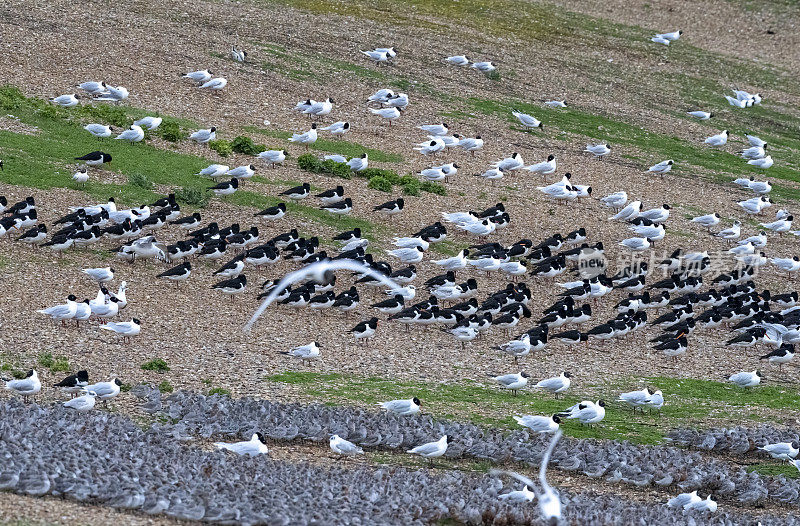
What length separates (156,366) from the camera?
64.4 feet

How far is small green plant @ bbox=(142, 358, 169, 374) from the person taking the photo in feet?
64.2

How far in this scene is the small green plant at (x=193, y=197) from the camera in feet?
91.2

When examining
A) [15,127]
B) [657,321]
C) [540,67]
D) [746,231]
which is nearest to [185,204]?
[15,127]

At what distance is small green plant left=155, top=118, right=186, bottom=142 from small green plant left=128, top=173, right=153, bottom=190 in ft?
9.27

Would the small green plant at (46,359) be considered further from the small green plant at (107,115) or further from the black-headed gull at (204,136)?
the small green plant at (107,115)

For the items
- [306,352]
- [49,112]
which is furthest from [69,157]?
[306,352]

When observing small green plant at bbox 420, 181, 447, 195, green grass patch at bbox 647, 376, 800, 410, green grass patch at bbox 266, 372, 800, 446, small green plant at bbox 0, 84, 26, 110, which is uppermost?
small green plant at bbox 0, 84, 26, 110

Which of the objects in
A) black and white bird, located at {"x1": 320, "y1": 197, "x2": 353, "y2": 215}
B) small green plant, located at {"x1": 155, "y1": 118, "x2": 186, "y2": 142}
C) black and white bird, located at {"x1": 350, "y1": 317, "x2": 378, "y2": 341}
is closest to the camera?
black and white bird, located at {"x1": 350, "y1": 317, "x2": 378, "y2": 341}

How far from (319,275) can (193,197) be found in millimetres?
9698

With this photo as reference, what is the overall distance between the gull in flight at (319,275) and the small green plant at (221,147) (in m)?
7.09

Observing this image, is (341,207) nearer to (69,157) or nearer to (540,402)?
(69,157)

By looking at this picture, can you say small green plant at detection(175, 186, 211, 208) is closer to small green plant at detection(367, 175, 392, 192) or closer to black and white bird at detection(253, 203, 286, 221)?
black and white bird at detection(253, 203, 286, 221)

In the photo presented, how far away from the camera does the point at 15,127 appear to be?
29.7 meters

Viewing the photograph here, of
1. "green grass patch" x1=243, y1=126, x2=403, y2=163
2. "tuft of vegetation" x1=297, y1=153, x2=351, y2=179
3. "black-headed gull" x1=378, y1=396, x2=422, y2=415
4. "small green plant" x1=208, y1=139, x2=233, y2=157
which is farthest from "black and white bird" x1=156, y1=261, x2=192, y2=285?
"green grass patch" x1=243, y1=126, x2=403, y2=163
